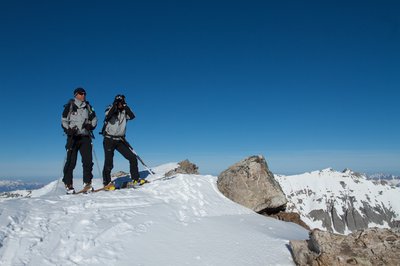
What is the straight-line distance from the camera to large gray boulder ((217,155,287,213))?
581 inches

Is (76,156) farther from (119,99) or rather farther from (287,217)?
(287,217)

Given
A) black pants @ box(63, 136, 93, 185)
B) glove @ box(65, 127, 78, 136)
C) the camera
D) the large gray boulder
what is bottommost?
the large gray boulder

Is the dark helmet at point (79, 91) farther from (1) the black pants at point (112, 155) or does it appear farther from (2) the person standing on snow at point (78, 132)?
(1) the black pants at point (112, 155)

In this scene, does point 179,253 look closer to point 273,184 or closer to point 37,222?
point 37,222

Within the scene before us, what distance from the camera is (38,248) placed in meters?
7.43

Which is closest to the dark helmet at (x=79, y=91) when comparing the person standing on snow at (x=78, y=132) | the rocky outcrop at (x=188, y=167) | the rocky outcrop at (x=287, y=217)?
the person standing on snow at (x=78, y=132)

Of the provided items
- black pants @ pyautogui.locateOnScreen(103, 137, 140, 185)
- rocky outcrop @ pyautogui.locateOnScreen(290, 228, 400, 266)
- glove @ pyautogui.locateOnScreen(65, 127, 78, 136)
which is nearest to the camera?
black pants @ pyautogui.locateOnScreen(103, 137, 140, 185)

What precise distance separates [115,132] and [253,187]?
686cm

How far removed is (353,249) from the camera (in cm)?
782

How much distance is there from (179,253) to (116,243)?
165cm

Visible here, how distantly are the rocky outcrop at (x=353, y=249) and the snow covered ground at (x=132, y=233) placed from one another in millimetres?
665

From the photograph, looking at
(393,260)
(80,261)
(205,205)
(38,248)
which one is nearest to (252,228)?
(205,205)

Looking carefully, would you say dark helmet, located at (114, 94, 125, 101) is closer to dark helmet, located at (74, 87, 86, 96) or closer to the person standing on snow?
the person standing on snow

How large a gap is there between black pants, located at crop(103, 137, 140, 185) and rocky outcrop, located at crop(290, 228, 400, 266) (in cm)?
853
